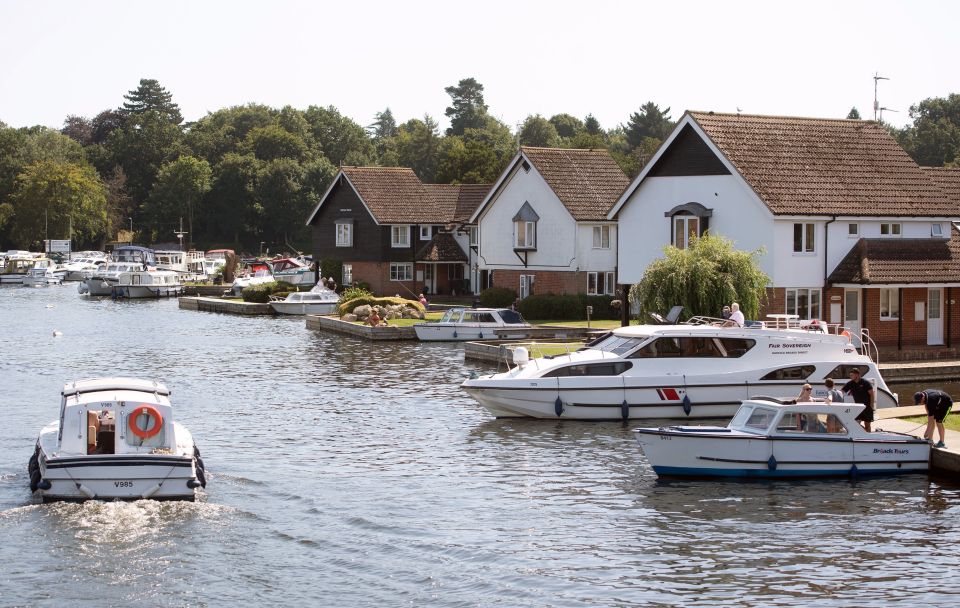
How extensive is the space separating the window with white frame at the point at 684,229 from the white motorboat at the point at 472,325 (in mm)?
9764

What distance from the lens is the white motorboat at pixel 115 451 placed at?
26172mm

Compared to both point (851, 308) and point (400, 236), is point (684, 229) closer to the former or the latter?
point (851, 308)

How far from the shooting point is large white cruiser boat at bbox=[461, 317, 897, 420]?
122 feet

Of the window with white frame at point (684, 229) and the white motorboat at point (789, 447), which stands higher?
the window with white frame at point (684, 229)

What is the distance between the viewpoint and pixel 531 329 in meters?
61.8

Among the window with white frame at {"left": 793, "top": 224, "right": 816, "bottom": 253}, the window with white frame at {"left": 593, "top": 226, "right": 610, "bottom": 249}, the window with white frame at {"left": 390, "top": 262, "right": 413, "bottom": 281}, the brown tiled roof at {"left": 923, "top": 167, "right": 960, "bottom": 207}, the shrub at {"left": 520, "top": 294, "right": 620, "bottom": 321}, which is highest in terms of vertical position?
the brown tiled roof at {"left": 923, "top": 167, "right": 960, "bottom": 207}

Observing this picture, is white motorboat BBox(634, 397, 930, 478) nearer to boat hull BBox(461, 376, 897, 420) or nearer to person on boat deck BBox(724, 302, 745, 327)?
boat hull BBox(461, 376, 897, 420)

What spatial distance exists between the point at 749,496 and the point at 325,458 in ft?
35.0

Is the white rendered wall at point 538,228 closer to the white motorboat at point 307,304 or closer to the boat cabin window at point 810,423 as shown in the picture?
the white motorboat at point 307,304

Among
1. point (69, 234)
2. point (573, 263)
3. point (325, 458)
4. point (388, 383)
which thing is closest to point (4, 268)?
point (69, 234)

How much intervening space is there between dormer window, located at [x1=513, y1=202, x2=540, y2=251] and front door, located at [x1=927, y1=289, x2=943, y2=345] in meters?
27.2

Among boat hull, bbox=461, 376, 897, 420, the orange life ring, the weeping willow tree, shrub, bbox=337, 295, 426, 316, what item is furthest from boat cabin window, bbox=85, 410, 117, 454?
shrub, bbox=337, 295, 426, 316

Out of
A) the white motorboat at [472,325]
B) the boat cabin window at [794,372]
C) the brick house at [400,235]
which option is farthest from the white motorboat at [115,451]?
the brick house at [400,235]

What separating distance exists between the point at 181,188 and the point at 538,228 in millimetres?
86732
